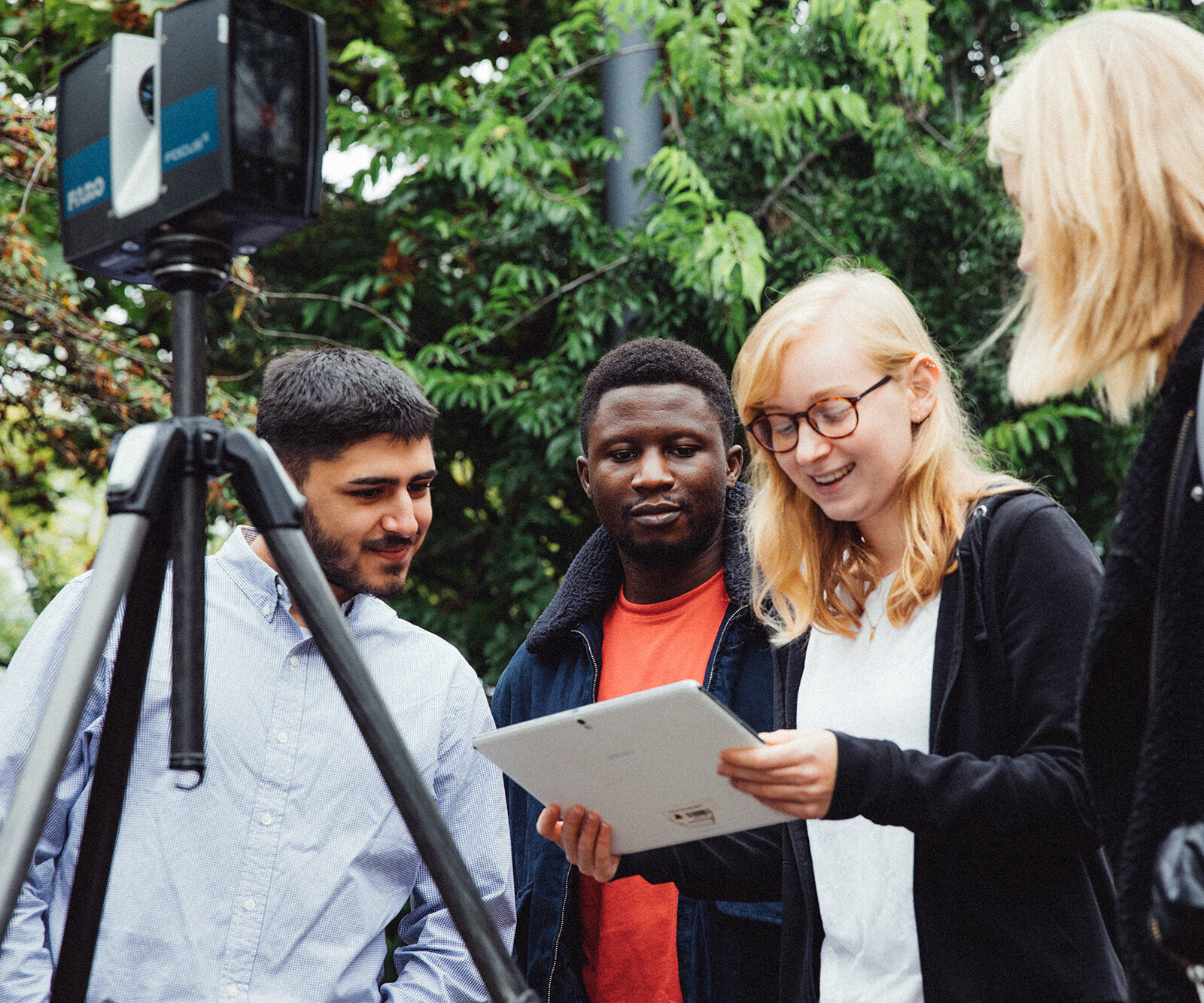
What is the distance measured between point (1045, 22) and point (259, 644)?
4.67 m

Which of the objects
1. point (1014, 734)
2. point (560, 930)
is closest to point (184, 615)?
point (1014, 734)

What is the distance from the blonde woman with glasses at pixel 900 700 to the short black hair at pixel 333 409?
2.20ft

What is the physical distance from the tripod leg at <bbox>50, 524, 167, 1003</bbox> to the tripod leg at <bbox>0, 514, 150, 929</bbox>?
0.08 meters

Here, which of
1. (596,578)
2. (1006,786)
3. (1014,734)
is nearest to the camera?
(1006,786)

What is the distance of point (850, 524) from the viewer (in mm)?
2061

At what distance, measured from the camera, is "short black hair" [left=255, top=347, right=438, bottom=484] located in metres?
2.18

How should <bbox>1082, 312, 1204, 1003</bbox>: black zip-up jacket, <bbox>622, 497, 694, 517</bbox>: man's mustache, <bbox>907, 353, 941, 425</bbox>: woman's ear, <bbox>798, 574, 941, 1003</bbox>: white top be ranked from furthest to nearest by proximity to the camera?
1. <bbox>622, 497, 694, 517</bbox>: man's mustache
2. <bbox>907, 353, 941, 425</bbox>: woman's ear
3. <bbox>798, 574, 941, 1003</bbox>: white top
4. <bbox>1082, 312, 1204, 1003</bbox>: black zip-up jacket

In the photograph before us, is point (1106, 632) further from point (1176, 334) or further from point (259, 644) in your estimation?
point (259, 644)

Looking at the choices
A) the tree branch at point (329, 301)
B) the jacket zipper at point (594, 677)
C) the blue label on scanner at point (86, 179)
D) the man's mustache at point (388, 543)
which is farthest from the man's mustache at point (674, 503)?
the tree branch at point (329, 301)

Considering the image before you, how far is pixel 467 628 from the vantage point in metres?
4.80

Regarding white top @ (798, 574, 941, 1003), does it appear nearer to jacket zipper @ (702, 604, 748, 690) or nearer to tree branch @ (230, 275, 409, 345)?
jacket zipper @ (702, 604, 748, 690)

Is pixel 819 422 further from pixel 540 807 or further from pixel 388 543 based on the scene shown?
pixel 540 807

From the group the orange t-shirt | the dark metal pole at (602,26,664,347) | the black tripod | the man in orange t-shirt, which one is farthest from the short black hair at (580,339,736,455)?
the dark metal pole at (602,26,664,347)

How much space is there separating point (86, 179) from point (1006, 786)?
4.37 ft
